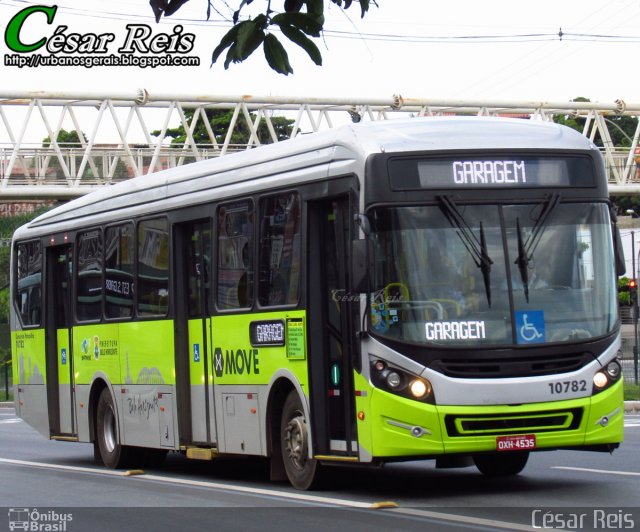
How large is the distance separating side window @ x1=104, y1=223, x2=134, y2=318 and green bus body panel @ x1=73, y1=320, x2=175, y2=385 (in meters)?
0.20

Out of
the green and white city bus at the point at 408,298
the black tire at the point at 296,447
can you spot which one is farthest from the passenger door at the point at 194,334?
the black tire at the point at 296,447

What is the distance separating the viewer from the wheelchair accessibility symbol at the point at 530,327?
12.3 meters

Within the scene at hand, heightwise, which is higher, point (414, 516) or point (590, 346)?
point (590, 346)

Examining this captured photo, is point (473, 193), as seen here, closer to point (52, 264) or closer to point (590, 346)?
point (590, 346)

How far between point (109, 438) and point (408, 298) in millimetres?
7257

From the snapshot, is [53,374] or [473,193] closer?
[473,193]

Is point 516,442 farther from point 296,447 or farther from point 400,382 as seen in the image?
point 296,447

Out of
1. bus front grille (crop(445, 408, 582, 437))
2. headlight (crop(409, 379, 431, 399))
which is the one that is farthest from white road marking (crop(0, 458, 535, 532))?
headlight (crop(409, 379, 431, 399))

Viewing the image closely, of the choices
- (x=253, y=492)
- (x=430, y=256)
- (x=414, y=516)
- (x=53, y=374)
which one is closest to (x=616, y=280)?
(x=430, y=256)

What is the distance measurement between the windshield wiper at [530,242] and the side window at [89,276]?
745cm

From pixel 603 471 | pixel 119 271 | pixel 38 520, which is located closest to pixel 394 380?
pixel 38 520

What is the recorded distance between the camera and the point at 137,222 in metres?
17.5

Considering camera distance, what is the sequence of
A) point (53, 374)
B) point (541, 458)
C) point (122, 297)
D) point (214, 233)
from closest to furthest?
point (214, 233) < point (541, 458) < point (122, 297) < point (53, 374)

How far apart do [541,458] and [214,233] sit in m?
4.52
